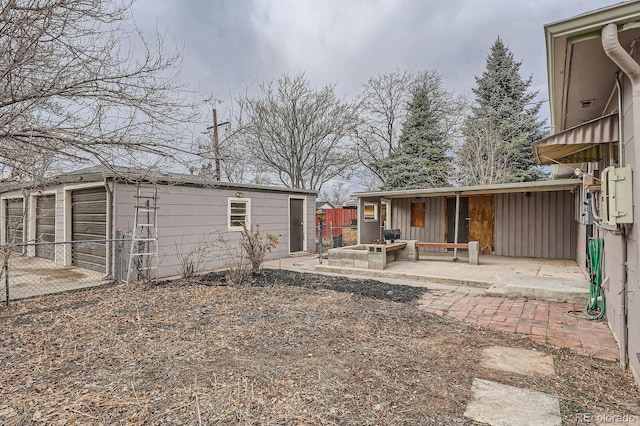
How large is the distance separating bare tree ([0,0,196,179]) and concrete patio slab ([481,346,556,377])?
4215mm

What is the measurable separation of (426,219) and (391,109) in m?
11.0

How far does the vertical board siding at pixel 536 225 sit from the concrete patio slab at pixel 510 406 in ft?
27.1

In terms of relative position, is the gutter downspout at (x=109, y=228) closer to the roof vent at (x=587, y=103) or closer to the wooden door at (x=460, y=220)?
the roof vent at (x=587, y=103)

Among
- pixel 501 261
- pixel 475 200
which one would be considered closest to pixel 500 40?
pixel 475 200

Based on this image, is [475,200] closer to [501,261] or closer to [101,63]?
[501,261]

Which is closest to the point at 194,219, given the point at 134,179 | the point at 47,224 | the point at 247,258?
the point at 247,258

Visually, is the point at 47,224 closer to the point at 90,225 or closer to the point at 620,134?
the point at 90,225

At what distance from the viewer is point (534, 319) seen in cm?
416

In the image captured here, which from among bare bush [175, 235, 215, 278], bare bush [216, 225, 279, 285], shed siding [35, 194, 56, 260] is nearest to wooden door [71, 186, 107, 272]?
shed siding [35, 194, 56, 260]

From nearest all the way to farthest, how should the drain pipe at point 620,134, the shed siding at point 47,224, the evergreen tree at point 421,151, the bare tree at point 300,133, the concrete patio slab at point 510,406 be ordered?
the concrete patio slab at point 510,406 < the drain pipe at point 620,134 < the shed siding at point 47,224 < the bare tree at point 300,133 < the evergreen tree at point 421,151

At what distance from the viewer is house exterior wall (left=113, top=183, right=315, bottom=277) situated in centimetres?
713

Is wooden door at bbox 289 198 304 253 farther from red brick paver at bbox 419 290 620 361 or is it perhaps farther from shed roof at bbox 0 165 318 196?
red brick paver at bbox 419 290 620 361

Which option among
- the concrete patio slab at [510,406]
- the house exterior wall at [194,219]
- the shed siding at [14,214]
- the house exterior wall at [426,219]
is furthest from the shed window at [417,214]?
the shed siding at [14,214]

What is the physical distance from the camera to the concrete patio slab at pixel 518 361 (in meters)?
2.79
